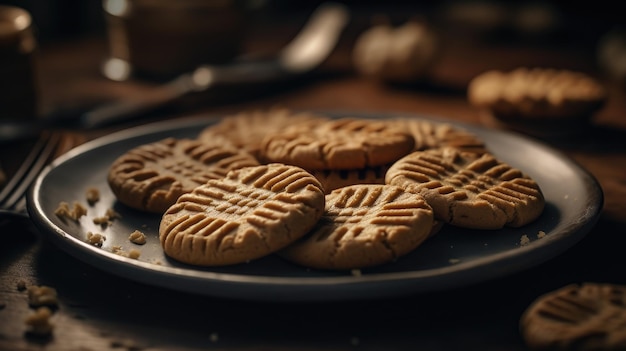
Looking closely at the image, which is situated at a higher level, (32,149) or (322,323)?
(322,323)

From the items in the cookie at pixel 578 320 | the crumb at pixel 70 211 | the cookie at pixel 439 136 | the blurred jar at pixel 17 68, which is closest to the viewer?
the cookie at pixel 578 320

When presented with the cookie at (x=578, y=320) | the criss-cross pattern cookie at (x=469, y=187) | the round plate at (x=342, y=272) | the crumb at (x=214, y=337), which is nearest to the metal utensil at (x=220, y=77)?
the round plate at (x=342, y=272)

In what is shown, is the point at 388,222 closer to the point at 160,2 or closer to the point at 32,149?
the point at 32,149

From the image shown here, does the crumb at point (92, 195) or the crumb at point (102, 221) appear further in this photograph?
the crumb at point (92, 195)

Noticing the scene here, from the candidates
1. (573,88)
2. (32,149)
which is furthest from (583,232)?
(32,149)

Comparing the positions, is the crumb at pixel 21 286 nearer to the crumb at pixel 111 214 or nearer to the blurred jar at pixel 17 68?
the crumb at pixel 111 214

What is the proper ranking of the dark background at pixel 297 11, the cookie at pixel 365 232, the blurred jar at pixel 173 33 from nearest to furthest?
the cookie at pixel 365 232, the blurred jar at pixel 173 33, the dark background at pixel 297 11

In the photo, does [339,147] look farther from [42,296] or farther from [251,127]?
[42,296]
